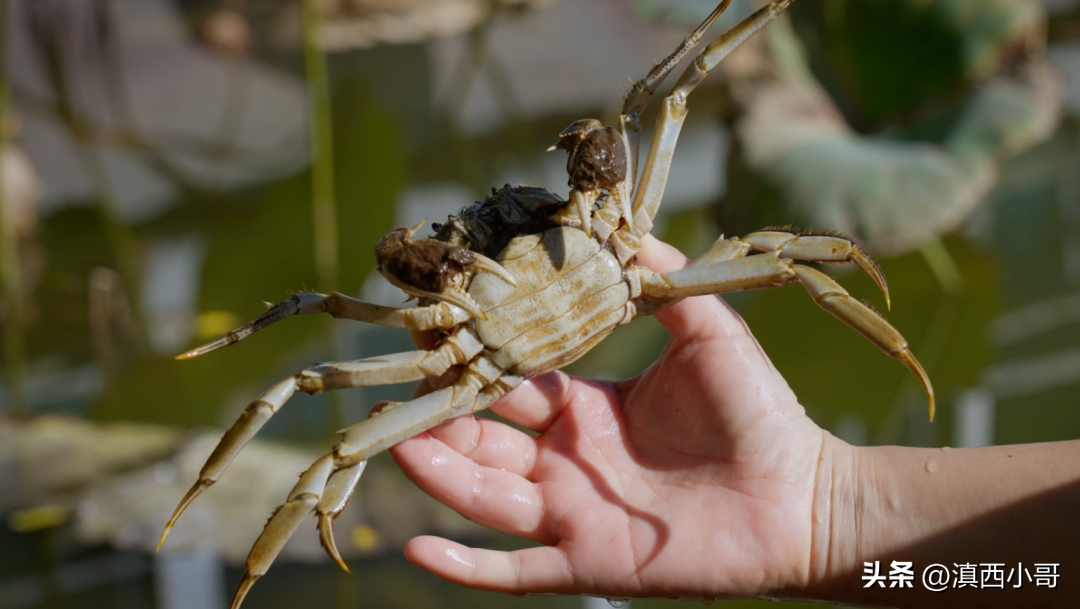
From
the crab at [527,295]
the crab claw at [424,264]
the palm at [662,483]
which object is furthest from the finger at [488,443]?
the crab claw at [424,264]

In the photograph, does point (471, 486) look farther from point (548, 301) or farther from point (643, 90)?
point (643, 90)

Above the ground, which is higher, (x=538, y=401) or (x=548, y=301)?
(x=548, y=301)

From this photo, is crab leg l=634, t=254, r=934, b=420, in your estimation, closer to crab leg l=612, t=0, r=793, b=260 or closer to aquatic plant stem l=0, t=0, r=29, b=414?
crab leg l=612, t=0, r=793, b=260

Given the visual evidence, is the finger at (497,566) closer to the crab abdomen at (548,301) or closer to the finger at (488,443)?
the finger at (488,443)

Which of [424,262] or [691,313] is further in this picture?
[691,313]

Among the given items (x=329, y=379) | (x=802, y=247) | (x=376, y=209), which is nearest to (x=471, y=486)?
(x=329, y=379)

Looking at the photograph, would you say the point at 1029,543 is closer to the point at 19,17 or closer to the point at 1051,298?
the point at 1051,298

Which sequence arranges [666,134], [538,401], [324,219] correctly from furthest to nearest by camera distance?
[324,219]
[538,401]
[666,134]

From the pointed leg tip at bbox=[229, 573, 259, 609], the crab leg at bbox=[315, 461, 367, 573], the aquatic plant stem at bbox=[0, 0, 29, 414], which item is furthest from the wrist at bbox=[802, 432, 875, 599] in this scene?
the aquatic plant stem at bbox=[0, 0, 29, 414]
